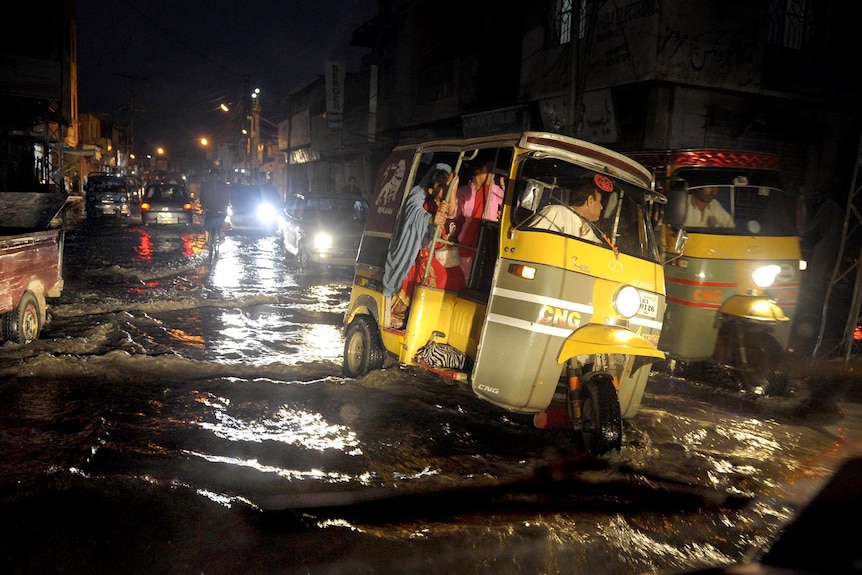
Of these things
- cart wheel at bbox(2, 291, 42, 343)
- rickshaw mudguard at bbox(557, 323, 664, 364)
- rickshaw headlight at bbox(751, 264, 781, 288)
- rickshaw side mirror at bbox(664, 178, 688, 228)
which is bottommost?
cart wheel at bbox(2, 291, 42, 343)

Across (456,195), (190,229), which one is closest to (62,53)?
(190,229)

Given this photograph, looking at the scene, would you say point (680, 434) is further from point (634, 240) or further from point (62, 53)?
point (62, 53)

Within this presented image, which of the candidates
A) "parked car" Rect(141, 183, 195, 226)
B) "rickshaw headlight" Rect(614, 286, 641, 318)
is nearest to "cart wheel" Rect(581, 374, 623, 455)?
"rickshaw headlight" Rect(614, 286, 641, 318)

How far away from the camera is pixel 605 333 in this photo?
4.32 meters

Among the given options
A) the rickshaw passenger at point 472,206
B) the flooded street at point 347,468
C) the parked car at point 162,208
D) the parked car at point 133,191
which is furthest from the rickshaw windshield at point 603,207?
the parked car at point 133,191

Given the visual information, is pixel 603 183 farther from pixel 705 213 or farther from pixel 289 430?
pixel 289 430

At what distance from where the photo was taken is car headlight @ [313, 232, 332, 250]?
13.9 m

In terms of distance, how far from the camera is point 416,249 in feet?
18.3

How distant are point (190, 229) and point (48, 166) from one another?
9.43 m

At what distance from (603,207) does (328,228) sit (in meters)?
9.53

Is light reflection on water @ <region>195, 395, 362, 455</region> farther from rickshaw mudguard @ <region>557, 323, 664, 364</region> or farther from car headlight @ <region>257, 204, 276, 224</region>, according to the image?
car headlight @ <region>257, 204, 276, 224</region>

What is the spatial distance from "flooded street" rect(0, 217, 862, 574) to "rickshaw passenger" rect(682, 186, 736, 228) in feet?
6.78

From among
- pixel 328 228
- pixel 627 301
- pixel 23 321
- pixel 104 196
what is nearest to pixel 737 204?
pixel 627 301

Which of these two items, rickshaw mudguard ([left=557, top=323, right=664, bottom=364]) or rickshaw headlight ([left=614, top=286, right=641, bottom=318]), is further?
rickshaw headlight ([left=614, top=286, right=641, bottom=318])
